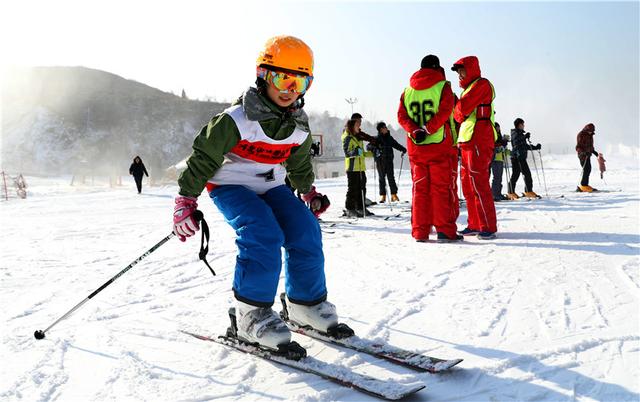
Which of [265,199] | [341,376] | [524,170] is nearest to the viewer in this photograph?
[341,376]

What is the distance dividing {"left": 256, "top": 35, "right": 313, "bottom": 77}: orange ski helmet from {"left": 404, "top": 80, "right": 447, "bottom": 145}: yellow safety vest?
3276 mm

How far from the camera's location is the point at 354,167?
9555mm

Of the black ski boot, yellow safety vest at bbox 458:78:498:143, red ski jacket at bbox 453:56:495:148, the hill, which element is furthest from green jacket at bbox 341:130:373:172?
the hill

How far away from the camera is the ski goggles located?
9.34ft

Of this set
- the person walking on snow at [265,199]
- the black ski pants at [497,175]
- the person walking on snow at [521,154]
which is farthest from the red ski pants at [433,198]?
the person walking on snow at [521,154]

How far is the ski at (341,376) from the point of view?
213cm

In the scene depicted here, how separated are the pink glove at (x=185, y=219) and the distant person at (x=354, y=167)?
6.84 m

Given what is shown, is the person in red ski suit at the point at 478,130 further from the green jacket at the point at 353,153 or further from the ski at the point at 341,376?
the ski at the point at 341,376

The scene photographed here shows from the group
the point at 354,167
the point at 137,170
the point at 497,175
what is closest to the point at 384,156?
the point at 497,175

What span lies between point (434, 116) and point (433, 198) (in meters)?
1.01

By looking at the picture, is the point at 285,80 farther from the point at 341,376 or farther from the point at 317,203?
the point at 341,376

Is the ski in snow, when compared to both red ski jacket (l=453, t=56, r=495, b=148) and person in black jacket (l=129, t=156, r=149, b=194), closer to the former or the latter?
red ski jacket (l=453, t=56, r=495, b=148)

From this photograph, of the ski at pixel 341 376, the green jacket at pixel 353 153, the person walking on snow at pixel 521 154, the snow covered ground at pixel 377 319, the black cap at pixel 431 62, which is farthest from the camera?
the person walking on snow at pixel 521 154

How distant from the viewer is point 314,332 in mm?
2932
